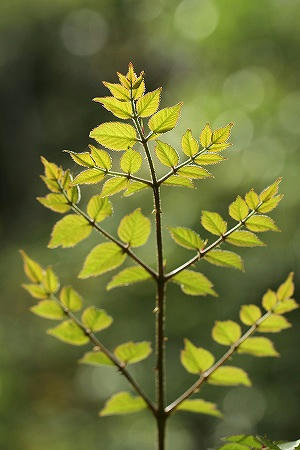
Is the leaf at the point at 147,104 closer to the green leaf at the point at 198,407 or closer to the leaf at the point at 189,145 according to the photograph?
the leaf at the point at 189,145

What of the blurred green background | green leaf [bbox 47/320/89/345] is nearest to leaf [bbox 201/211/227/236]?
green leaf [bbox 47/320/89/345]

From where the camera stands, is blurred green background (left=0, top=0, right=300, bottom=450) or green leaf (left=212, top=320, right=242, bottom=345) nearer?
green leaf (left=212, top=320, right=242, bottom=345)

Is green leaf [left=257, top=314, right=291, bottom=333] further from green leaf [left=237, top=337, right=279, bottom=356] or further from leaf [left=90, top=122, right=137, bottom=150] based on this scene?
leaf [left=90, top=122, right=137, bottom=150]

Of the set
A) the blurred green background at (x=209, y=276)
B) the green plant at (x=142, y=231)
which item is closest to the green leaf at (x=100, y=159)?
Result: the green plant at (x=142, y=231)

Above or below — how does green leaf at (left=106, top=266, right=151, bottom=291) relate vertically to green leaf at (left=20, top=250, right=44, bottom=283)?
below

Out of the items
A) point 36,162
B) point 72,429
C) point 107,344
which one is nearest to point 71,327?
point 107,344
